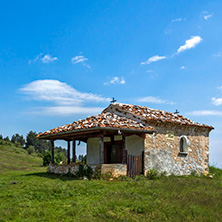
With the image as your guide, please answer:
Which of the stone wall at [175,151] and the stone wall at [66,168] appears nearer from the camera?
the stone wall at [66,168]

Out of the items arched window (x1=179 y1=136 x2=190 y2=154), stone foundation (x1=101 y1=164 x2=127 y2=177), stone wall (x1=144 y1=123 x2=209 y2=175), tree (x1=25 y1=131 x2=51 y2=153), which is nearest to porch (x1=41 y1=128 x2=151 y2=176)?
stone foundation (x1=101 y1=164 x2=127 y2=177)

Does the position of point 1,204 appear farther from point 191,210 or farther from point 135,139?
point 135,139

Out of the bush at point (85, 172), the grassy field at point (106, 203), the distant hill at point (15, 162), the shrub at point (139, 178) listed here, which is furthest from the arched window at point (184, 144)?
the distant hill at point (15, 162)

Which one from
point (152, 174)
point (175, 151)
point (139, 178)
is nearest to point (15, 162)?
point (175, 151)

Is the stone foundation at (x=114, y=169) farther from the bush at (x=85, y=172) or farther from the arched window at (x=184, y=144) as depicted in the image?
the arched window at (x=184, y=144)

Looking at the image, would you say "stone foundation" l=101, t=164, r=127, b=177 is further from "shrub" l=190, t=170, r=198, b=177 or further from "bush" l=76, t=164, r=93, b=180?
"shrub" l=190, t=170, r=198, b=177

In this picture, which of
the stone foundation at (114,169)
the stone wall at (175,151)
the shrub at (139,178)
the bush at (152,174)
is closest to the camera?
the stone foundation at (114,169)

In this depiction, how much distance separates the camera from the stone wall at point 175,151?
53.1ft

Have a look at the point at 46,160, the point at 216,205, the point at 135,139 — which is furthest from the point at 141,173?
the point at 46,160

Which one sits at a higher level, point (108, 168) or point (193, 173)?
point (108, 168)

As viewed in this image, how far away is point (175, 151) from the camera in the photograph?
17.6m

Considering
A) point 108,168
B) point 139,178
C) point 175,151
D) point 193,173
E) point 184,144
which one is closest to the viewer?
point 108,168

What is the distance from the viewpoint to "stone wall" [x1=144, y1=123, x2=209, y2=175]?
53.1 feet

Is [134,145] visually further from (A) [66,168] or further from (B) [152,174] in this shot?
(A) [66,168]
